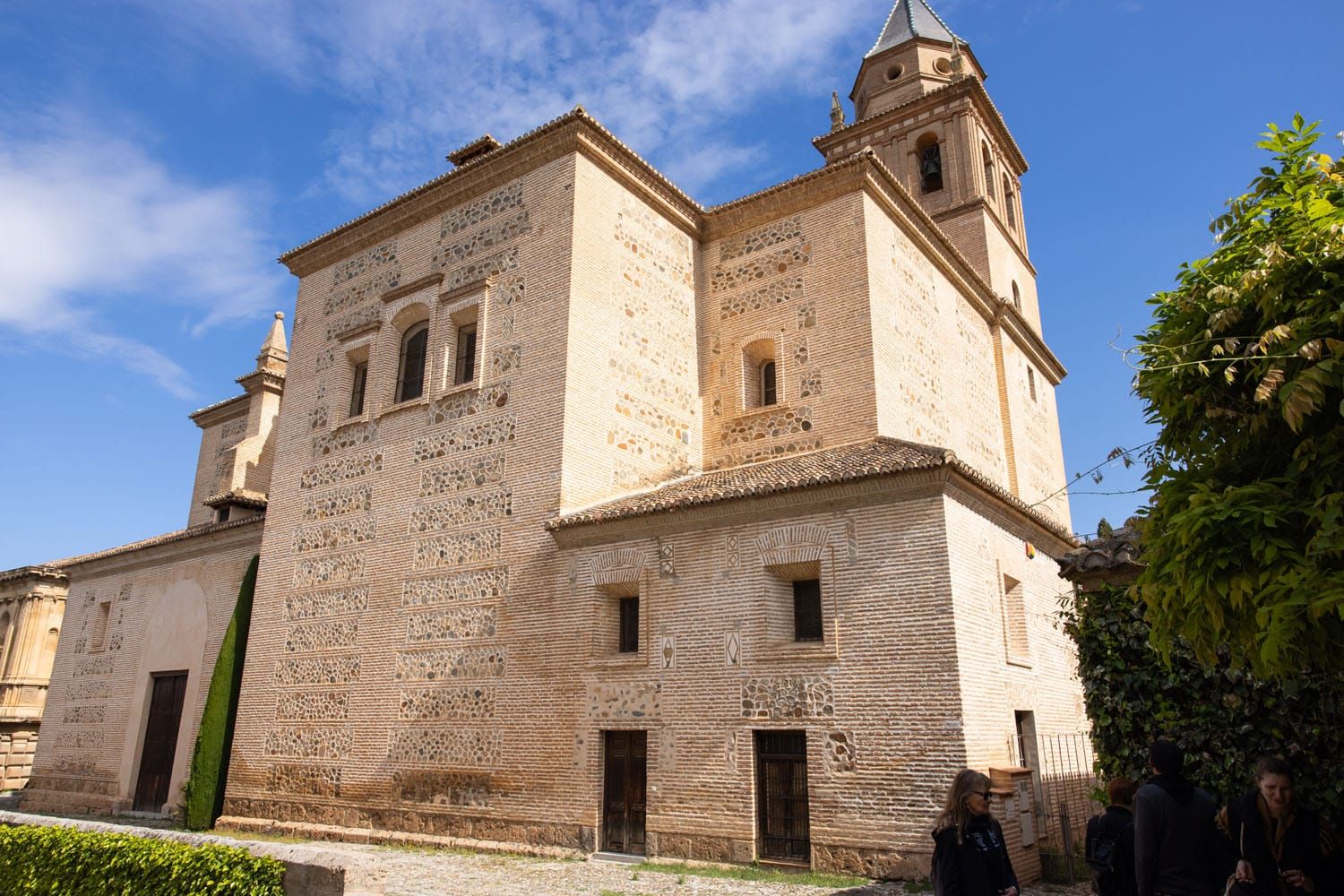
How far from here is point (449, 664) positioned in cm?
1304

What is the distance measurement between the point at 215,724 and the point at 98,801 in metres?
4.81

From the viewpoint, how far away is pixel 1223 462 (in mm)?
5316

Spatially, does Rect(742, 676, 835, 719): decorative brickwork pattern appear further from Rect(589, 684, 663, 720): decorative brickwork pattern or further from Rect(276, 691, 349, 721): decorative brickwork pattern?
Rect(276, 691, 349, 721): decorative brickwork pattern

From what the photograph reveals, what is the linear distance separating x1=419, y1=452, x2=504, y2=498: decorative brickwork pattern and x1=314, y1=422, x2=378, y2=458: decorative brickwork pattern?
1686mm

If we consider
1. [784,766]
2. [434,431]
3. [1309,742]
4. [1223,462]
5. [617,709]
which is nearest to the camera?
[1223,462]

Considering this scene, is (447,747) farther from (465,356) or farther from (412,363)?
(412,363)

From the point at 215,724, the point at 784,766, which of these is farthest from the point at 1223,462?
the point at 215,724

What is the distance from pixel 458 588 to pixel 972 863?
33.0 feet

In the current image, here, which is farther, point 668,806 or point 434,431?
point 434,431

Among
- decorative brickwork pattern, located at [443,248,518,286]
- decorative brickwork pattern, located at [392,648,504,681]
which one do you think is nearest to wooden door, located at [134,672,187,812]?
decorative brickwork pattern, located at [392,648,504,681]

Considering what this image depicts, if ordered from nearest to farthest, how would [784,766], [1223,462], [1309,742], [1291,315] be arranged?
[1291,315] → [1223,462] → [1309,742] → [784,766]

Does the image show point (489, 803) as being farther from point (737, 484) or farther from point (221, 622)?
point (221, 622)

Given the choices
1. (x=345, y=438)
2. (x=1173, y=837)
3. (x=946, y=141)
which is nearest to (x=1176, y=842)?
(x=1173, y=837)

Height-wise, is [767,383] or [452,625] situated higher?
[767,383]
